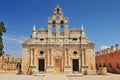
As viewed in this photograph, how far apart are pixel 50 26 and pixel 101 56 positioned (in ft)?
76.1

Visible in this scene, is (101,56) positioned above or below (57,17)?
below

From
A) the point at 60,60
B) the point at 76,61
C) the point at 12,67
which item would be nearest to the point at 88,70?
the point at 76,61

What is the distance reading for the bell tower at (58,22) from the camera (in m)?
38.6

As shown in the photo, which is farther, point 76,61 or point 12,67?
point 12,67

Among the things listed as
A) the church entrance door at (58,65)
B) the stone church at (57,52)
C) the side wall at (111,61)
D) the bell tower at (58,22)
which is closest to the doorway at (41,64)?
the stone church at (57,52)

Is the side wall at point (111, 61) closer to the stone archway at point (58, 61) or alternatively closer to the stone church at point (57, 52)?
the stone church at point (57, 52)

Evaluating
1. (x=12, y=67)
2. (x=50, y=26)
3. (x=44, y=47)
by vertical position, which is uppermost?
(x=50, y=26)

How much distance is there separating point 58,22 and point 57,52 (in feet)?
18.2

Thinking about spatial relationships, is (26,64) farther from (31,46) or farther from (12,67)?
(12,67)

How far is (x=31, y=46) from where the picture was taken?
124 ft

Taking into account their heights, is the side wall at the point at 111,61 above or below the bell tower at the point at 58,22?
below

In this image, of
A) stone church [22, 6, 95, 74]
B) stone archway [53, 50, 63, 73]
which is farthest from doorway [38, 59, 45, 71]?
stone archway [53, 50, 63, 73]

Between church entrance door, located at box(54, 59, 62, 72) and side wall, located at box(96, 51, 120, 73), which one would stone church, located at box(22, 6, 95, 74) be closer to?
church entrance door, located at box(54, 59, 62, 72)

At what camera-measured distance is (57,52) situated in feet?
124
